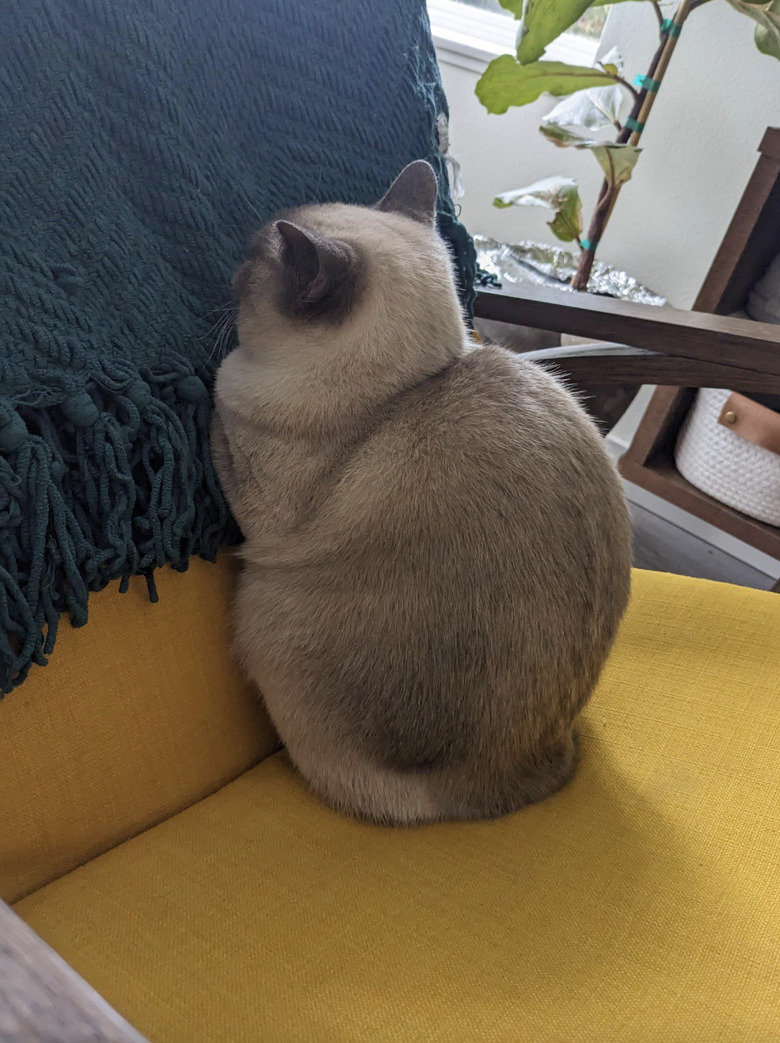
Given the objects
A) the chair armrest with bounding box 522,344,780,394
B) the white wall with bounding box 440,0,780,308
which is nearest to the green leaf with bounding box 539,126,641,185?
the white wall with bounding box 440,0,780,308

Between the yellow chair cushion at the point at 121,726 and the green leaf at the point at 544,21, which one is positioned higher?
the green leaf at the point at 544,21

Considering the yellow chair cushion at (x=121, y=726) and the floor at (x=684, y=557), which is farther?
the floor at (x=684, y=557)

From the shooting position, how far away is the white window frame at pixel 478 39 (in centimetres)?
198

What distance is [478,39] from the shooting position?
82.9 inches

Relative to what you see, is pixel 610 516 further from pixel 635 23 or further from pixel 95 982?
pixel 635 23

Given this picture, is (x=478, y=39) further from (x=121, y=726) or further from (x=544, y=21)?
(x=121, y=726)

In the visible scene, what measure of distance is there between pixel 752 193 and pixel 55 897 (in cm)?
168

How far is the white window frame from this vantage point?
198cm

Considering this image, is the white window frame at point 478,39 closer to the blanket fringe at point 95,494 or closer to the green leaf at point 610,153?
the green leaf at point 610,153

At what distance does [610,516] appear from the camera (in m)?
0.80

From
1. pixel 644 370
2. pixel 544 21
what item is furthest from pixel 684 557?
pixel 544 21

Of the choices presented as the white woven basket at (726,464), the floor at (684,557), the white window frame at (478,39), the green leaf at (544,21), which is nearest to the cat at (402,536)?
the green leaf at (544,21)

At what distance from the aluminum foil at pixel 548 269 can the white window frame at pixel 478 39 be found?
457mm

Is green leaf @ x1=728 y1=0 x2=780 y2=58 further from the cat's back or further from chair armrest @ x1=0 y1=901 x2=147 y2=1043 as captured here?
chair armrest @ x1=0 y1=901 x2=147 y2=1043
